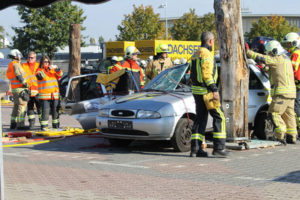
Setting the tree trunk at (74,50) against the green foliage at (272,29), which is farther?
the green foliage at (272,29)

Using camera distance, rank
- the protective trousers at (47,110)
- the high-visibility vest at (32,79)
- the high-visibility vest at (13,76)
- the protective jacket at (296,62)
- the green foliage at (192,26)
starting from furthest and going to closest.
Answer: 1. the green foliage at (192,26)
2. the high-visibility vest at (13,76)
3. the high-visibility vest at (32,79)
4. the protective trousers at (47,110)
5. the protective jacket at (296,62)

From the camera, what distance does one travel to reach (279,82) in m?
10.5

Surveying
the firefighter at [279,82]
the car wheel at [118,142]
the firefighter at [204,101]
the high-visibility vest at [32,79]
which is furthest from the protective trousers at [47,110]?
the firefighter at [279,82]

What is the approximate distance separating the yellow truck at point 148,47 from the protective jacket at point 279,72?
19737 millimetres

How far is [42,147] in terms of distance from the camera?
35.0 ft

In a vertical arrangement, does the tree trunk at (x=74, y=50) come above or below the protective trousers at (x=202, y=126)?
above

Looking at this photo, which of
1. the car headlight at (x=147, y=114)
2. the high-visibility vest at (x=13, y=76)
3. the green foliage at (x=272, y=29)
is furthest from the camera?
the green foliage at (x=272, y=29)

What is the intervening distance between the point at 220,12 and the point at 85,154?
3.70m

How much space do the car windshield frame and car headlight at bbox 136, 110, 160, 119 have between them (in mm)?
1119

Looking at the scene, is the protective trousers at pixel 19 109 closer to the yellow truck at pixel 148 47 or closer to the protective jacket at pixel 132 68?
the protective jacket at pixel 132 68

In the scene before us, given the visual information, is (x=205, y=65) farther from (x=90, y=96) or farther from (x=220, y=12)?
(x=90, y=96)

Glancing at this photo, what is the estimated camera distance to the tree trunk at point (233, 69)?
9992mm

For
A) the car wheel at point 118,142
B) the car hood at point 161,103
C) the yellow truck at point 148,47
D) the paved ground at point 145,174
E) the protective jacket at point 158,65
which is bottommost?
the paved ground at point 145,174

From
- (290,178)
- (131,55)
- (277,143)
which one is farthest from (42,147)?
(290,178)
